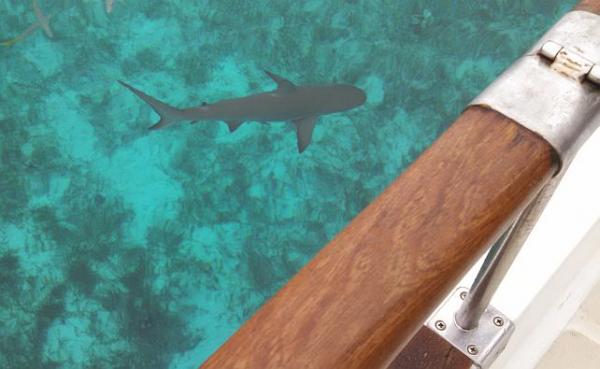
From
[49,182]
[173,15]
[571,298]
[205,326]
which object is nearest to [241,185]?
[205,326]

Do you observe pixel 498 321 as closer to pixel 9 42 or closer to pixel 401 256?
pixel 401 256

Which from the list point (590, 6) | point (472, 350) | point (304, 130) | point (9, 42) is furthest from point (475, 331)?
point (9, 42)

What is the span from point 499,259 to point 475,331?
0.22m

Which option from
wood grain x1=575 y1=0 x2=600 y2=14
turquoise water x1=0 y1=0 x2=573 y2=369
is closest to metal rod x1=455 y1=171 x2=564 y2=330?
wood grain x1=575 y1=0 x2=600 y2=14

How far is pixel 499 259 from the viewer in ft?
2.16

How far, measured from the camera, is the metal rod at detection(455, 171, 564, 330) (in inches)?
22.9

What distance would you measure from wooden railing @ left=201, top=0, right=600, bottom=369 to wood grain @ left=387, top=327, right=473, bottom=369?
1.20 ft

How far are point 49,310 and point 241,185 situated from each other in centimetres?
97

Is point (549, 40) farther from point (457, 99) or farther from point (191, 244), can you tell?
point (457, 99)

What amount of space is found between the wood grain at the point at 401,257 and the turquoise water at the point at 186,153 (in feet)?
8.11

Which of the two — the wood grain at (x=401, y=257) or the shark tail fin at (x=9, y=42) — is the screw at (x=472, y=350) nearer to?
the wood grain at (x=401, y=257)

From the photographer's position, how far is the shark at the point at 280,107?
312cm

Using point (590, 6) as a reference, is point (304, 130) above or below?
below

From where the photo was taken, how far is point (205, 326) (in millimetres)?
2867
